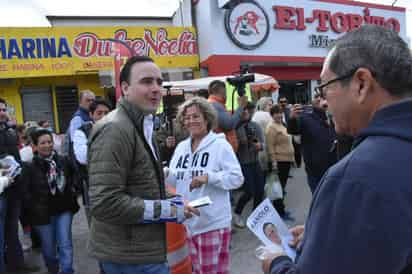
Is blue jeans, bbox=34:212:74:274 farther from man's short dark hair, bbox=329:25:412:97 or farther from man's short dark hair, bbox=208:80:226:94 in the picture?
man's short dark hair, bbox=329:25:412:97

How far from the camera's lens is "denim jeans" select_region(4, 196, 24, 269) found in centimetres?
398

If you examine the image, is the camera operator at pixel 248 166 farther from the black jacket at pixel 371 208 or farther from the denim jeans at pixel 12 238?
the black jacket at pixel 371 208

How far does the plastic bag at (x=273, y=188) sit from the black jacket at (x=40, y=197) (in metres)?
2.73

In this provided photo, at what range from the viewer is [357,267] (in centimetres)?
85

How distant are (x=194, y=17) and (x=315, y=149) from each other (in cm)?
1038

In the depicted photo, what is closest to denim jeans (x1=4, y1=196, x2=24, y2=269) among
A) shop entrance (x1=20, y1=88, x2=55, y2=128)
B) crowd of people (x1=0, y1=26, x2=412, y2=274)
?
crowd of people (x1=0, y1=26, x2=412, y2=274)

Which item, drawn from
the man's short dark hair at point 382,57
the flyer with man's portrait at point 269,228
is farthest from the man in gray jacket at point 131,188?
the man's short dark hair at point 382,57

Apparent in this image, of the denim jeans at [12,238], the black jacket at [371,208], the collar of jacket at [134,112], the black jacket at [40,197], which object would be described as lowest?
the denim jeans at [12,238]

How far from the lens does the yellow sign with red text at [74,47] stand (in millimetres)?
10289

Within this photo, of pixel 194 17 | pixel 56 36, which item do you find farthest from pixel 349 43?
pixel 194 17

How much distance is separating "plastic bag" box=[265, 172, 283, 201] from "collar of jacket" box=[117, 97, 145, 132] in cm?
364

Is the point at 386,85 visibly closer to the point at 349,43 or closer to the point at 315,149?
the point at 349,43

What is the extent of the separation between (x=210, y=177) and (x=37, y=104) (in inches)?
406

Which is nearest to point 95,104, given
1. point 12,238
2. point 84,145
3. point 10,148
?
point 84,145
